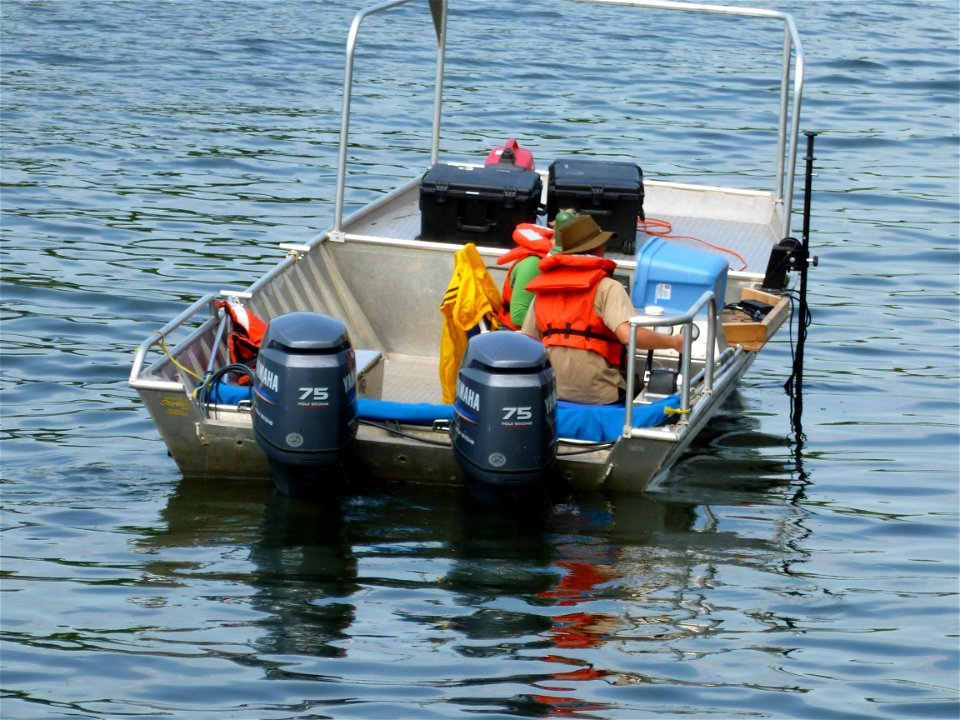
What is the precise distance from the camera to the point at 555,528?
7336mm

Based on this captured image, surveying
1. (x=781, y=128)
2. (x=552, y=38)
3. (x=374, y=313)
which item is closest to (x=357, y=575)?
(x=374, y=313)

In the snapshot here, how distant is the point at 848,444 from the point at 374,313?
2.85 m

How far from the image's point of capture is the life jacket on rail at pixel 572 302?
24.7ft

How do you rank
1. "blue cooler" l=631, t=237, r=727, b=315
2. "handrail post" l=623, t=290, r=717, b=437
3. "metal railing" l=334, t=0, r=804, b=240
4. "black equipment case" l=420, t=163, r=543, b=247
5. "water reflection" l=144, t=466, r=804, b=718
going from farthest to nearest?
"black equipment case" l=420, t=163, r=543, b=247, "metal railing" l=334, t=0, r=804, b=240, "blue cooler" l=631, t=237, r=727, b=315, "handrail post" l=623, t=290, r=717, b=437, "water reflection" l=144, t=466, r=804, b=718

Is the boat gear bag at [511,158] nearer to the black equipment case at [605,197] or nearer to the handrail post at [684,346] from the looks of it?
the black equipment case at [605,197]

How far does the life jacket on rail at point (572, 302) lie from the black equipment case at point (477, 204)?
1709 millimetres

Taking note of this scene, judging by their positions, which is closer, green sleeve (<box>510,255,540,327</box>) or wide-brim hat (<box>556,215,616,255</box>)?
wide-brim hat (<box>556,215,616,255</box>)

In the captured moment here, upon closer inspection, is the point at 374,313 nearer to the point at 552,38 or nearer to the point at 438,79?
the point at 438,79

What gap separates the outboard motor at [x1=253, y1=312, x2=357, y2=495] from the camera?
274 inches

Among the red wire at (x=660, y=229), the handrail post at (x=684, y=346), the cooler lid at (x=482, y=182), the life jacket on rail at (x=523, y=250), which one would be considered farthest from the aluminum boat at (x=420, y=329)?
the life jacket on rail at (x=523, y=250)

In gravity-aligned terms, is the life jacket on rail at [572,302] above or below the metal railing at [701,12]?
below

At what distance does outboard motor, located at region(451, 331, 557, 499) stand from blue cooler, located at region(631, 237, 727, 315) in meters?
1.49

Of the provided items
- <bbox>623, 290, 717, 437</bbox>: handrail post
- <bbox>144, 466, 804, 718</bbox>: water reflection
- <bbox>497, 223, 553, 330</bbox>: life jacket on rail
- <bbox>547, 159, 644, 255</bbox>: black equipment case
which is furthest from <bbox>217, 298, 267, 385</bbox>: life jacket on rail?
<bbox>547, 159, 644, 255</bbox>: black equipment case

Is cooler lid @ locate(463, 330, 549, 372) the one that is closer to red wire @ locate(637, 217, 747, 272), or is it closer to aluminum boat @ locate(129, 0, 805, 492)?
aluminum boat @ locate(129, 0, 805, 492)
